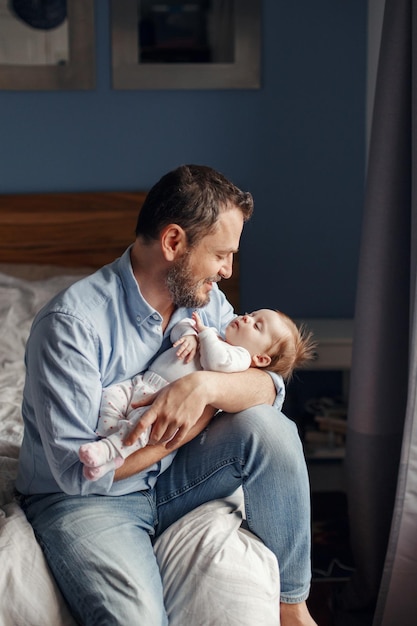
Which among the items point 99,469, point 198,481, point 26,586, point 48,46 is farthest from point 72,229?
point 26,586

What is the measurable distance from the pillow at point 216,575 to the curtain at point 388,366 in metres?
0.71

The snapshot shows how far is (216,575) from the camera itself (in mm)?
1434

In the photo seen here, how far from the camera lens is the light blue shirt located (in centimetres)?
148

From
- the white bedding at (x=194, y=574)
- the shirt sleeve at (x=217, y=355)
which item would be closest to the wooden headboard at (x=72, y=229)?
the shirt sleeve at (x=217, y=355)

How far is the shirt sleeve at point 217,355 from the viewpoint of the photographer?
1.67 m

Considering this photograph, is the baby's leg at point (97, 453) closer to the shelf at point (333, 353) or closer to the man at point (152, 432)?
the man at point (152, 432)

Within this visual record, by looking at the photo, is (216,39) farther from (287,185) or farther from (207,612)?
(207,612)

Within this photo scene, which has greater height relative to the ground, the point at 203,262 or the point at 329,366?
the point at 203,262

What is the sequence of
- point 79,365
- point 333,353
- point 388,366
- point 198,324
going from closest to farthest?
1. point 79,365
2. point 198,324
3. point 388,366
4. point 333,353

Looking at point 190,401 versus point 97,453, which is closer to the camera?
point 97,453

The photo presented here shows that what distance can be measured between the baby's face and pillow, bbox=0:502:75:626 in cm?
58

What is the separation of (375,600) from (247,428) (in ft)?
3.33

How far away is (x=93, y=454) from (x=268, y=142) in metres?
2.09

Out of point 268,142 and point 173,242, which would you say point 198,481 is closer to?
point 173,242
